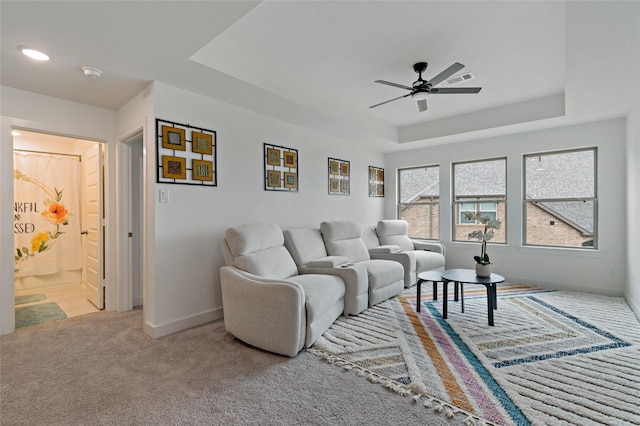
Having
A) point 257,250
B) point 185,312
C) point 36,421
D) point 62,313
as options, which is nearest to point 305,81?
point 257,250

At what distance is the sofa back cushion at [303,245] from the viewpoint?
361cm

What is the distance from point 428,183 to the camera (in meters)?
5.91

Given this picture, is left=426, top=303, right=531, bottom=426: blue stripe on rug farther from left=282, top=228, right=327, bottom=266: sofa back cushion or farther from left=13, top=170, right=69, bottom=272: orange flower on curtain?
left=13, top=170, right=69, bottom=272: orange flower on curtain

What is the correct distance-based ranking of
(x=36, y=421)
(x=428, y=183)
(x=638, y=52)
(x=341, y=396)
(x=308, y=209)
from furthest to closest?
(x=428, y=183), (x=308, y=209), (x=638, y=52), (x=341, y=396), (x=36, y=421)

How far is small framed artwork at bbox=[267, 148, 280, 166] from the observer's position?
12.8ft

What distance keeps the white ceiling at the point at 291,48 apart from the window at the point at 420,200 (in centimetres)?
201

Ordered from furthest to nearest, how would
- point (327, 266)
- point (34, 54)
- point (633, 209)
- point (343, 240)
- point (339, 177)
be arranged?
point (339, 177), point (343, 240), point (633, 209), point (327, 266), point (34, 54)

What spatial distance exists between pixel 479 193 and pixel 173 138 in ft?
15.4

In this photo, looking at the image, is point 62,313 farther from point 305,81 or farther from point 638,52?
point 638,52

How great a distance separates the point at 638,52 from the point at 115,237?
5.08 meters

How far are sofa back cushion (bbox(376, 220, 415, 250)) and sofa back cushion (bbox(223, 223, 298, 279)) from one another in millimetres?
2327

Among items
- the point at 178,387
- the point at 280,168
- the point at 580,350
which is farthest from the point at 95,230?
the point at 580,350

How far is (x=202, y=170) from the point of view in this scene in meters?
3.20

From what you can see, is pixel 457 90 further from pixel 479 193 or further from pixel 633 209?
pixel 479 193
